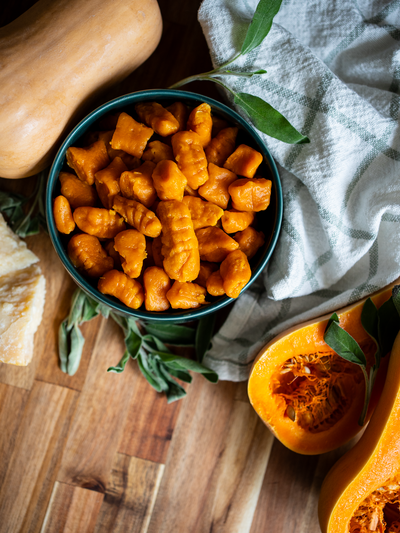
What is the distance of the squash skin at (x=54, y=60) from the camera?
940 millimetres

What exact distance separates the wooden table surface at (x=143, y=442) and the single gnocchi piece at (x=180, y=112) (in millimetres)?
195

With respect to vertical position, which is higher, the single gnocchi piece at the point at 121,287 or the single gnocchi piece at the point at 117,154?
the single gnocchi piece at the point at 117,154

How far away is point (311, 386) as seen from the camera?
3.56 ft

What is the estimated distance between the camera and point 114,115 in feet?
3.39

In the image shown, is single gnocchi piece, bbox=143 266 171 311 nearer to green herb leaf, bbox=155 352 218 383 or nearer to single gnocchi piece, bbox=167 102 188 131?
green herb leaf, bbox=155 352 218 383

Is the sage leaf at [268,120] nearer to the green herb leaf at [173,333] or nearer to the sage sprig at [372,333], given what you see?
the sage sprig at [372,333]

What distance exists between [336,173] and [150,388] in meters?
0.71

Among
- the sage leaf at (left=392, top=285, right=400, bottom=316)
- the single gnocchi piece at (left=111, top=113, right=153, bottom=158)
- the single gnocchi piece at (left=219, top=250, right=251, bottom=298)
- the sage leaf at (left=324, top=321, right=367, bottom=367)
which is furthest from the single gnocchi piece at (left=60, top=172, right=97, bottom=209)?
the sage leaf at (left=392, top=285, right=400, bottom=316)

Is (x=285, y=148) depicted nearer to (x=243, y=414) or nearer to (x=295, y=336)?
(x=295, y=336)

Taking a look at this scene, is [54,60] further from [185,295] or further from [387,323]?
[387,323]

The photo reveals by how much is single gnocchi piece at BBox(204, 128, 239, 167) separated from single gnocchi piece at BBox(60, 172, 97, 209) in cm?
28

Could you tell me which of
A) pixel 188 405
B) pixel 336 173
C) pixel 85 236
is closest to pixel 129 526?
pixel 188 405

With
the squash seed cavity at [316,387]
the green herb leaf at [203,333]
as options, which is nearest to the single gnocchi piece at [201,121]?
the green herb leaf at [203,333]

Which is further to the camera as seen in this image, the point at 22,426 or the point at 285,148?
the point at 22,426
